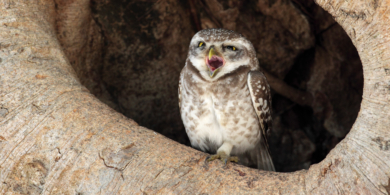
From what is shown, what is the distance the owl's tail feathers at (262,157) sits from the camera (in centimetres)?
297

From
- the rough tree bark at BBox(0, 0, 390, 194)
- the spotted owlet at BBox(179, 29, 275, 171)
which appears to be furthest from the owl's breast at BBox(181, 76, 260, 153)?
the rough tree bark at BBox(0, 0, 390, 194)

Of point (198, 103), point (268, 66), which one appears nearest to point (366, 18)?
point (198, 103)

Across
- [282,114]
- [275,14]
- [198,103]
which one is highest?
[275,14]

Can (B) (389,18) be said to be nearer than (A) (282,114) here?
Yes

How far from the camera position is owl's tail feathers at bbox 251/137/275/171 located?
9.73 ft

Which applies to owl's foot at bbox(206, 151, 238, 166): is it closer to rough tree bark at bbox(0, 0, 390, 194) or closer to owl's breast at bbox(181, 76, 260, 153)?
rough tree bark at bbox(0, 0, 390, 194)

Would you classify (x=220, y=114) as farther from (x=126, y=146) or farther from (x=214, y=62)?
(x=126, y=146)

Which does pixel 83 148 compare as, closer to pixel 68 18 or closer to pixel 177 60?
pixel 68 18

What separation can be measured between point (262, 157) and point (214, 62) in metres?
1.08

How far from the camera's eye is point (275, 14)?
11.5ft

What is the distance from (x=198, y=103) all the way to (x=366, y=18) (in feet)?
4.07

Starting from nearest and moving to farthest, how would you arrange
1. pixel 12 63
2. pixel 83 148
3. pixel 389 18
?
pixel 389 18 < pixel 83 148 < pixel 12 63

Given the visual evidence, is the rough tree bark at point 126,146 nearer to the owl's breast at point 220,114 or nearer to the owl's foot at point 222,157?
the owl's foot at point 222,157

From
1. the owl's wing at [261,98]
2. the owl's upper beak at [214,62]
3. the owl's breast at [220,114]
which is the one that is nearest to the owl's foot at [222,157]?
the owl's breast at [220,114]
